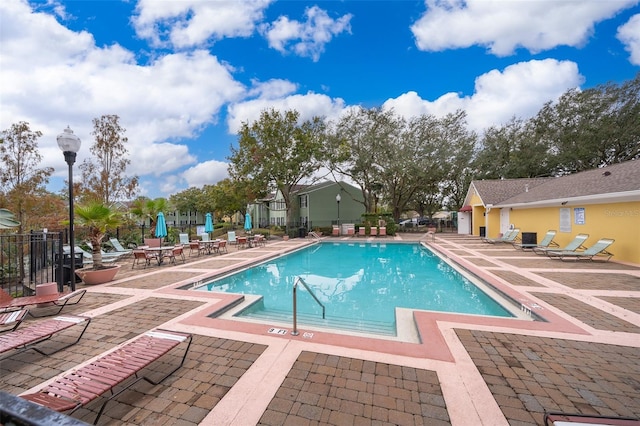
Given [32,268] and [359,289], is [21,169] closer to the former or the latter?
[32,268]

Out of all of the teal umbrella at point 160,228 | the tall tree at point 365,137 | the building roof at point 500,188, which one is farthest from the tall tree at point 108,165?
the building roof at point 500,188

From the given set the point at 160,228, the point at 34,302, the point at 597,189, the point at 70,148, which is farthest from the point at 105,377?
the point at 597,189

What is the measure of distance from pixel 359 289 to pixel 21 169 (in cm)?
1478

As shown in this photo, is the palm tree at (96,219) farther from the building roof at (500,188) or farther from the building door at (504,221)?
the building roof at (500,188)

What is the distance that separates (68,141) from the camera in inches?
273

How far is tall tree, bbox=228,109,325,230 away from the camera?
24.0 metres

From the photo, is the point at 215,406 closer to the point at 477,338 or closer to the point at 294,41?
the point at 477,338

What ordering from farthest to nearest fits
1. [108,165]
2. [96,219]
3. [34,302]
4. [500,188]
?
[500,188] < [108,165] < [96,219] < [34,302]

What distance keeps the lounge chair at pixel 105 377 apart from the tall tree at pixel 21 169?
40.2 ft

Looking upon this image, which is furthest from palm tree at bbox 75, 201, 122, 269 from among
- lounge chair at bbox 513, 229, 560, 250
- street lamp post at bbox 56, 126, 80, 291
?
lounge chair at bbox 513, 229, 560, 250

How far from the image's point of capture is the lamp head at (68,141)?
689cm

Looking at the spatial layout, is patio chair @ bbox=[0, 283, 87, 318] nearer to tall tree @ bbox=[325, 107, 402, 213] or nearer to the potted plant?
the potted plant

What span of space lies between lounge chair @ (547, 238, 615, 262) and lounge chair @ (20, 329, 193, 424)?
45.6 feet

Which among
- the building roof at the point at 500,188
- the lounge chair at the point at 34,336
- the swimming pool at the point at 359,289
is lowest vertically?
the swimming pool at the point at 359,289
